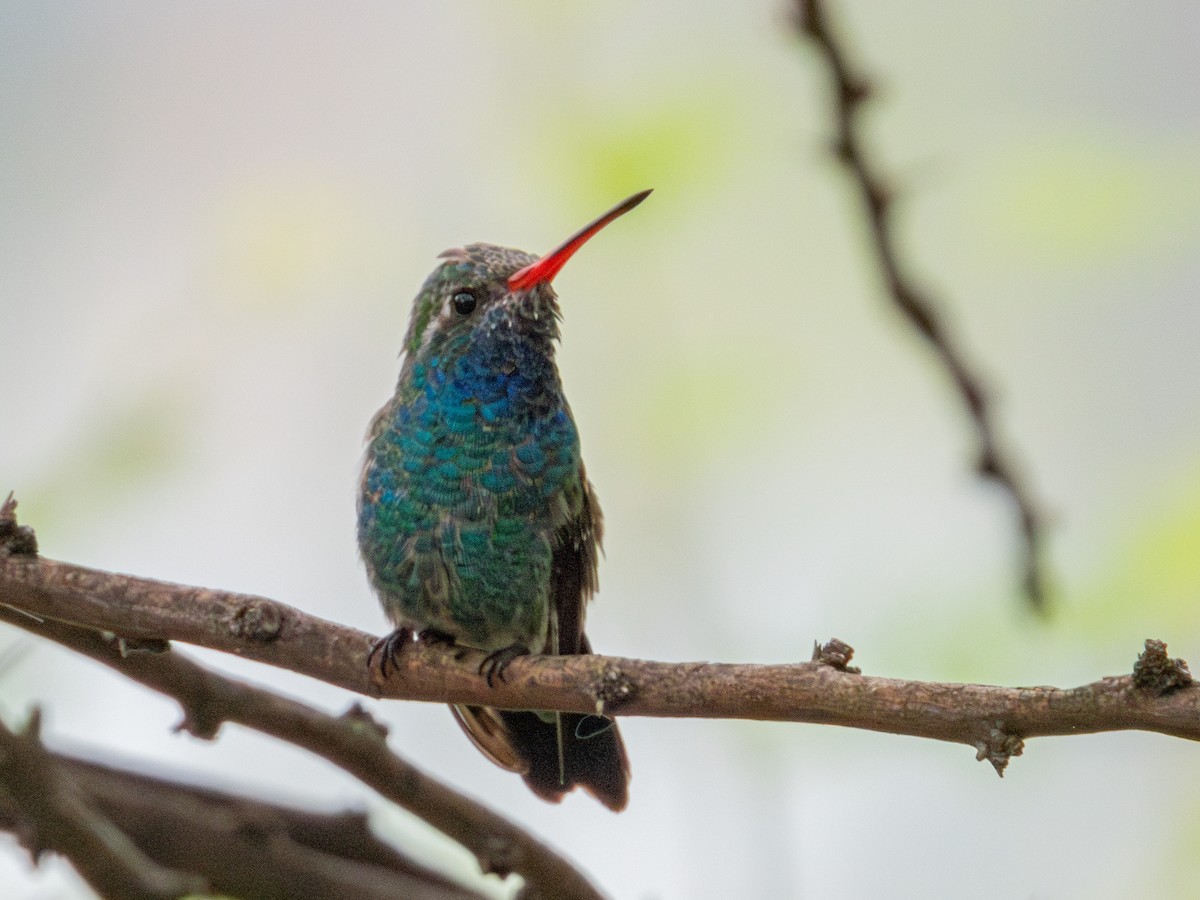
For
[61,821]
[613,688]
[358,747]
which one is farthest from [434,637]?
[613,688]

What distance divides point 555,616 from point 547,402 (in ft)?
2.21

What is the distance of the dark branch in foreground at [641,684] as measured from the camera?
6.78 feet

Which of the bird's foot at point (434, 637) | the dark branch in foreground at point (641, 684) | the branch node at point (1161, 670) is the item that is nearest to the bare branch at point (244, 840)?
the bird's foot at point (434, 637)

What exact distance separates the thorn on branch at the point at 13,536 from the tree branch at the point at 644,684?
0.06ft

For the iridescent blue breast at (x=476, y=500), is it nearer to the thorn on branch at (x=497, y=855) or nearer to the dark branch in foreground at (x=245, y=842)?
the dark branch in foreground at (x=245, y=842)

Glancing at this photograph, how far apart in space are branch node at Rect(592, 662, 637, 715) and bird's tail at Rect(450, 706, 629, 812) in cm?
143

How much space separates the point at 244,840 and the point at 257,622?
3.48ft

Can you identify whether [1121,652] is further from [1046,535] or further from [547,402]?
[547,402]

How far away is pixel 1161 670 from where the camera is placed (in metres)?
1.97

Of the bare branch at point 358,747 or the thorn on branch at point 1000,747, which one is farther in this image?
the bare branch at point 358,747

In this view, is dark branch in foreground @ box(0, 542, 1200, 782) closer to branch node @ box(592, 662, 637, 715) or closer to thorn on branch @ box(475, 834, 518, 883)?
branch node @ box(592, 662, 637, 715)

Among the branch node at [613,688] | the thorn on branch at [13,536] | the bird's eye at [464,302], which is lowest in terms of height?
the branch node at [613,688]

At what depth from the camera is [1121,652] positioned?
3.79m

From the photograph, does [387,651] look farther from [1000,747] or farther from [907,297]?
[1000,747]
